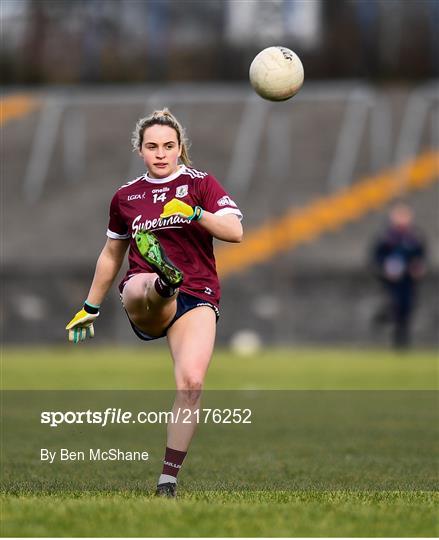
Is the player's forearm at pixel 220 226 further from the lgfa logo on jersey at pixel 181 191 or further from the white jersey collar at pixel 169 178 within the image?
the white jersey collar at pixel 169 178

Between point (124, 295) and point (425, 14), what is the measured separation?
2598cm

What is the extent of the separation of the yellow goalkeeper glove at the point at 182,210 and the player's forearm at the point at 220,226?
37 mm

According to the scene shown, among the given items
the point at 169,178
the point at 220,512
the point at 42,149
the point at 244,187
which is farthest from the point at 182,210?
the point at 42,149

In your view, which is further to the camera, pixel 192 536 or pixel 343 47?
pixel 343 47

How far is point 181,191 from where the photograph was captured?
712cm

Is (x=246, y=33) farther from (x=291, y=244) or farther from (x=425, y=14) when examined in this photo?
(x=291, y=244)

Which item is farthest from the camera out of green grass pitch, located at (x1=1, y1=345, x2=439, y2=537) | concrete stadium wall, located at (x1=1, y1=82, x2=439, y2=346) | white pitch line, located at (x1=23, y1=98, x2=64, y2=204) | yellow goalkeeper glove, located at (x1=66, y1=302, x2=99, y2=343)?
white pitch line, located at (x1=23, y1=98, x2=64, y2=204)

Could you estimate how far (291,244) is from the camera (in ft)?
89.4

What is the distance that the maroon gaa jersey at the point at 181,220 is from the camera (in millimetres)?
7086

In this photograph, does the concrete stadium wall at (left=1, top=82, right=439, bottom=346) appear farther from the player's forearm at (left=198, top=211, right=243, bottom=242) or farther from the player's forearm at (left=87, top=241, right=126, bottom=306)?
the player's forearm at (left=198, top=211, right=243, bottom=242)

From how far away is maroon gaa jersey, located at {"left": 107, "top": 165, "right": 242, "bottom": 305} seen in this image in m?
7.09


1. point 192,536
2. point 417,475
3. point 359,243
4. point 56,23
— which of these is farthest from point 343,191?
point 192,536

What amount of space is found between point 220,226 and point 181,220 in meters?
0.32

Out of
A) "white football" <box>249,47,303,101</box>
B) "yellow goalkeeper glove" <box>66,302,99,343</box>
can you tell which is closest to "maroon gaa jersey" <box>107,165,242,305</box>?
"yellow goalkeeper glove" <box>66,302,99,343</box>
